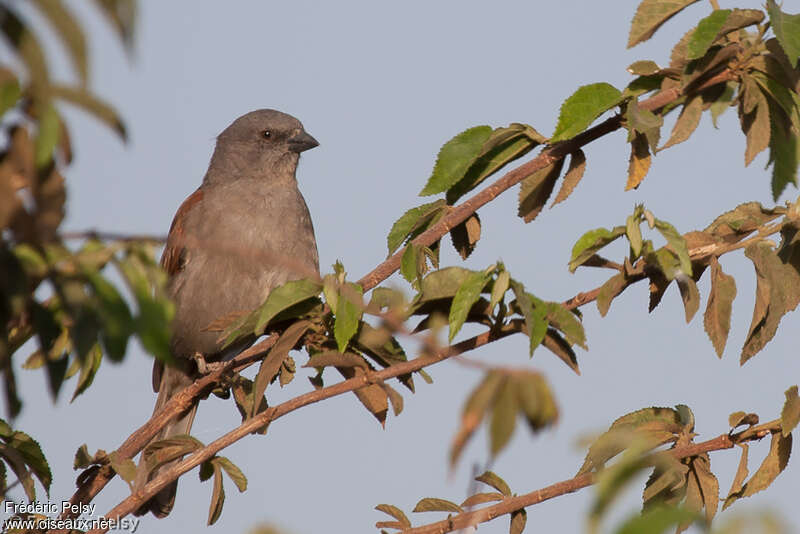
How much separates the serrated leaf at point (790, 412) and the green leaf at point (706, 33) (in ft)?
3.08

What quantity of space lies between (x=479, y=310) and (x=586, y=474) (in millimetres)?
607

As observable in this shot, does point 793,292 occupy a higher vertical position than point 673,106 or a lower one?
lower

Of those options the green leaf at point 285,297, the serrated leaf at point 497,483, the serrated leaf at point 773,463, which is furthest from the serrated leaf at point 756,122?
the green leaf at point 285,297

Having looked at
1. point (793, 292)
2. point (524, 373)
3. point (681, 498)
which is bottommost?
point (681, 498)

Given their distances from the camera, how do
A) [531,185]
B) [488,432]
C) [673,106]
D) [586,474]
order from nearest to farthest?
[488,432] → [586,474] → [673,106] → [531,185]

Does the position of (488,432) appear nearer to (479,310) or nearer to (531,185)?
(479,310)

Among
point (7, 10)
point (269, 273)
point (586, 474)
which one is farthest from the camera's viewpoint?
point (269, 273)

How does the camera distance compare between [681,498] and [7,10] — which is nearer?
[7,10]

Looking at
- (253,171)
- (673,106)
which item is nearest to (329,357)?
(673,106)

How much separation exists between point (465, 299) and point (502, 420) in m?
1.01

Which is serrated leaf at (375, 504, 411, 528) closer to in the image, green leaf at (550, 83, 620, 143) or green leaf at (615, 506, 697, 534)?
green leaf at (550, 83, 620, 143)

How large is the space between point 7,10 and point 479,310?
1517mm

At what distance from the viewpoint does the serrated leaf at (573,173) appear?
10.7 ft

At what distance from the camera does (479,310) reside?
8.33 feet
